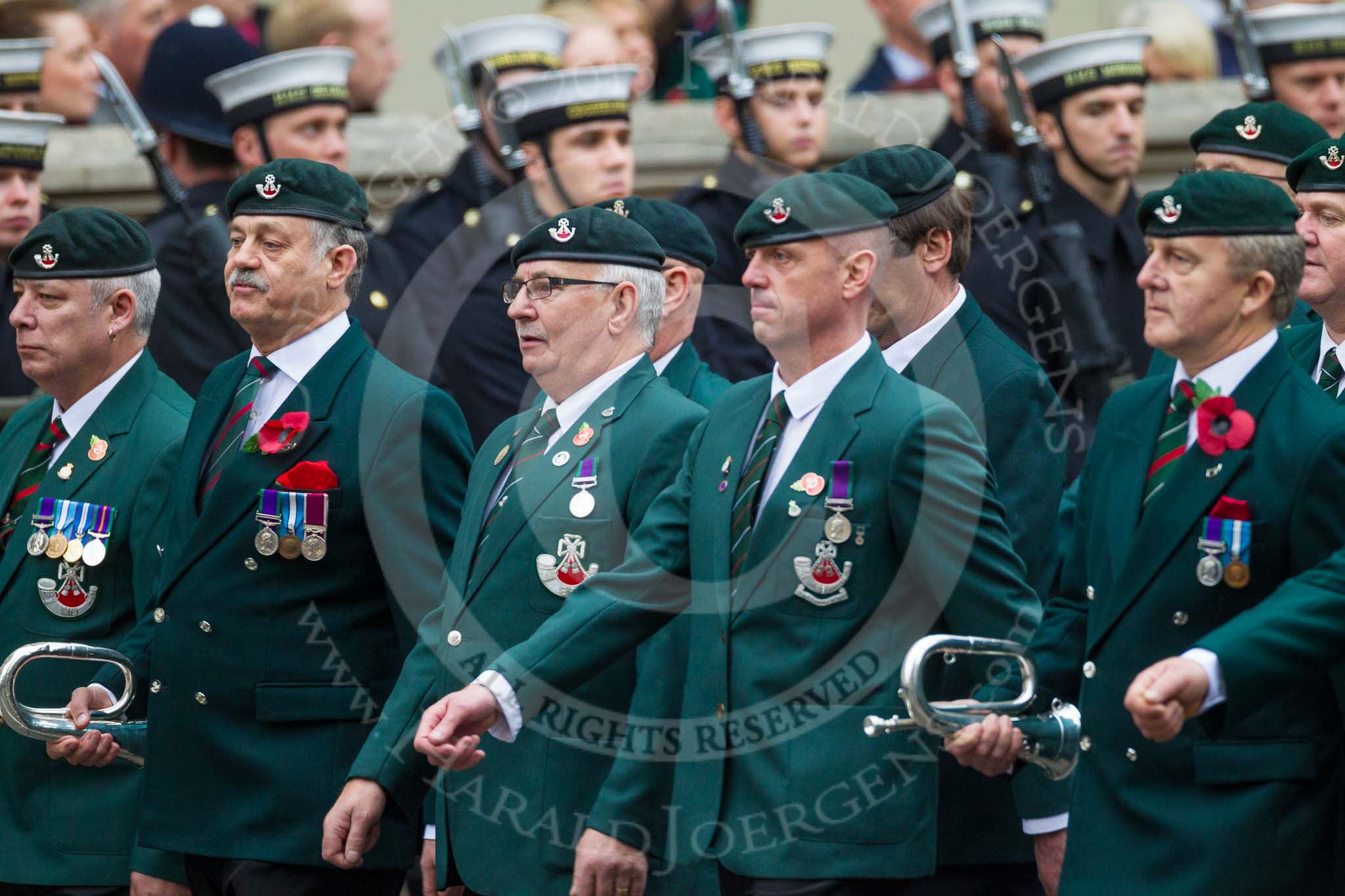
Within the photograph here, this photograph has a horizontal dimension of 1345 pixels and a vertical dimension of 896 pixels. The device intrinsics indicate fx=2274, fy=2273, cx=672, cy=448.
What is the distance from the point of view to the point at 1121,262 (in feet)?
26.6

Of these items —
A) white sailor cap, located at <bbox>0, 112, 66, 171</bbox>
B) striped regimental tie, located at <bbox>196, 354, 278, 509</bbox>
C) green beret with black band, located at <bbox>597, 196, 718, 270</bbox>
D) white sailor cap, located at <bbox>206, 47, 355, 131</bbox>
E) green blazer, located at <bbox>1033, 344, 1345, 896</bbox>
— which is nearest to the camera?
green blazer, located at <bbox>1033, 344, 1345, 896</bbox>

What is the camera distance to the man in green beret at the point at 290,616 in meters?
5.32

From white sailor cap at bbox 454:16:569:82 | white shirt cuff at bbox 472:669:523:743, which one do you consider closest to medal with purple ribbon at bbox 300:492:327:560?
white shirt cuff at bbox 472:669:523:743

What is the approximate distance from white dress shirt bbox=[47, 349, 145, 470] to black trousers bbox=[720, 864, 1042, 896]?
2.34m

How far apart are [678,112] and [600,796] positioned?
4.99 m

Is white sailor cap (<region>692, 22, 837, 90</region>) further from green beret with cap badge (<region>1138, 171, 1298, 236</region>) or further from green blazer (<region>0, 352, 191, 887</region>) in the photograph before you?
green beret with cap badge (<region>1138, 171, 1298, 236</region>)

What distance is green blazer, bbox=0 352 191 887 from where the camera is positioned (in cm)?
568

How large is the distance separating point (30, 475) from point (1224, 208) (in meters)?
3.33

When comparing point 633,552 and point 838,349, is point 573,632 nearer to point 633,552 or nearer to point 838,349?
point 633,552

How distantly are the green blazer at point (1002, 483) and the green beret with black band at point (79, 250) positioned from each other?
2.19 metres

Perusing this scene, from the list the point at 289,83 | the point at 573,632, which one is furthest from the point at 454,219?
the point at 573,632

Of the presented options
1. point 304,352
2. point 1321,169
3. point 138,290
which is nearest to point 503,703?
point 304,352

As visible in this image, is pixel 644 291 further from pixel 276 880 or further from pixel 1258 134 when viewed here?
pixel 1258 134

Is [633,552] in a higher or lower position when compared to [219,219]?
lower
